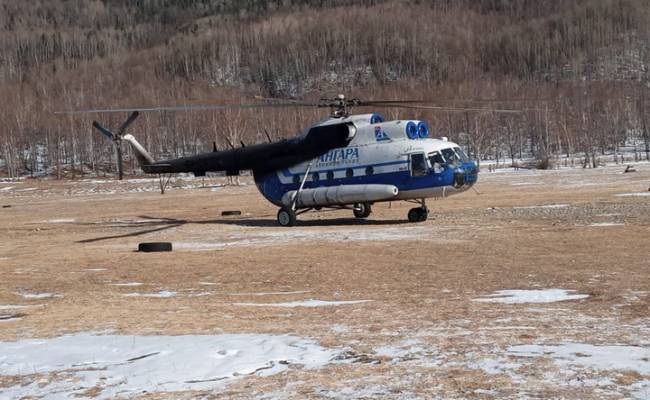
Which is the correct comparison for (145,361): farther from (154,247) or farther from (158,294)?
(154,247)

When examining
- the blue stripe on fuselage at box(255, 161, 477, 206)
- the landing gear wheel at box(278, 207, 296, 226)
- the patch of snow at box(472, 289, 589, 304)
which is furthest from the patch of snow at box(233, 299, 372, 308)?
the landing gear wheel at box(278, 207, 296, 226)

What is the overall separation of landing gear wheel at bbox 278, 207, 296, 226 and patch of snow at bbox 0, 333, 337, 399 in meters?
17.6

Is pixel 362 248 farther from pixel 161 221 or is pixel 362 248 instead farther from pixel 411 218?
pixel 161 221

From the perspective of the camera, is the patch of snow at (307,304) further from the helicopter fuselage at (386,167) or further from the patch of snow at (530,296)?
the helicopter fuselage at (386,167)

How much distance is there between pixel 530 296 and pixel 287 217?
1634 cm

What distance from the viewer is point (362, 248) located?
66.2ft

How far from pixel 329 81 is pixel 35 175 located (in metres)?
84.9

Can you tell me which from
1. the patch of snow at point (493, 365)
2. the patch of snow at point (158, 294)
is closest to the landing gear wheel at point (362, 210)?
the patch of snow at point (158, 294)

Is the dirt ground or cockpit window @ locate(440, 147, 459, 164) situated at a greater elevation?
cockpit window @ locate(440, 147, 459, 164)

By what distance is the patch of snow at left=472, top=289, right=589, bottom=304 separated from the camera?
1192cm

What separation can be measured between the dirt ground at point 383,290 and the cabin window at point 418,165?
1.74 meters

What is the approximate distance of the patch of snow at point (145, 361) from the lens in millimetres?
7961

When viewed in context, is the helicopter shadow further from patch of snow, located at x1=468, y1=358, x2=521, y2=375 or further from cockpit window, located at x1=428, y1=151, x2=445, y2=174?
patch of snow, located at x1=468, y1=358, x2=521, y2=375

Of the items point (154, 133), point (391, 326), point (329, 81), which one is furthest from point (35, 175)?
point (391, 326)
